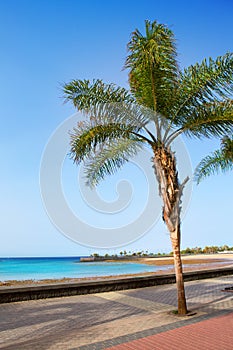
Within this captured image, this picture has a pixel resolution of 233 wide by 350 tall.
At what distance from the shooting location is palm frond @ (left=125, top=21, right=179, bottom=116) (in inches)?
295

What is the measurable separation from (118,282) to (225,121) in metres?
6.97

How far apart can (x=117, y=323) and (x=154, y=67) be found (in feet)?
20.4

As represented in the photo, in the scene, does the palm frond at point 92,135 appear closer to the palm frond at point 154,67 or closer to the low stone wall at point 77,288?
the palm frond at point 154,67

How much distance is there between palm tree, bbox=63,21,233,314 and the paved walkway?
1034mm

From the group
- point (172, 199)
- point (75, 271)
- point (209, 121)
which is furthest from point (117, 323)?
point (75, 271)

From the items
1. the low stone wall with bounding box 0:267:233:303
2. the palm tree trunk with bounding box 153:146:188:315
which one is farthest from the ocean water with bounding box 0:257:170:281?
the palm tree trunk with bounding box 153:146:188:315

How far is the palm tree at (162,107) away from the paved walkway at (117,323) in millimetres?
1034

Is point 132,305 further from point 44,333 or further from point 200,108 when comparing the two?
point 200,108

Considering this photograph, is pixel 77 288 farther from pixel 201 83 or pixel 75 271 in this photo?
pixel 75 271

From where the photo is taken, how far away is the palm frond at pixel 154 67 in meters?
7.49

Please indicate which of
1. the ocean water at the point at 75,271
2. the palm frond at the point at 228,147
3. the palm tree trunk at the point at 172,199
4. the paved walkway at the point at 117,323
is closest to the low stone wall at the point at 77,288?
the paved walkway at the point at 117,323

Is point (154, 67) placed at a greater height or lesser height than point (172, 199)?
greater

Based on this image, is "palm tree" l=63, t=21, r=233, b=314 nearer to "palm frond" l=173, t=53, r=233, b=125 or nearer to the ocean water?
"palm frond" l=173, t=53, r=233, b=125

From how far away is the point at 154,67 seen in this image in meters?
7.95
